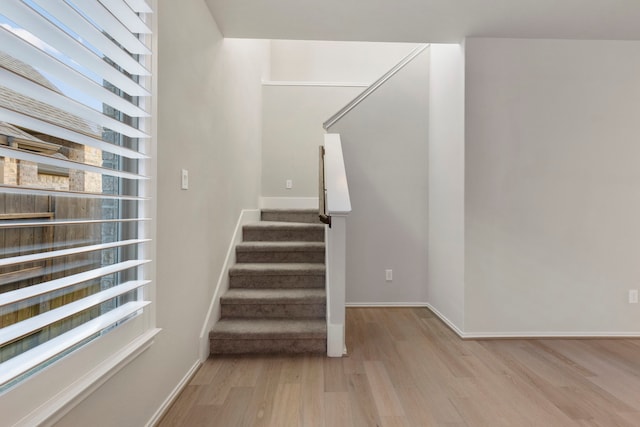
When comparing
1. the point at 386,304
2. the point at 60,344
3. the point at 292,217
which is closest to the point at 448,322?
the point at 386,304

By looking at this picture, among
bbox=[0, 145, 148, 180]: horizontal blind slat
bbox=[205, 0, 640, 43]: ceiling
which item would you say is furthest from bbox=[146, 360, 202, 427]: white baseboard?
bbox=[205, 0, 640, 43]: ceiling

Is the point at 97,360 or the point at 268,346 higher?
the point at 97,360

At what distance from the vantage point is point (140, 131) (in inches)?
59.1

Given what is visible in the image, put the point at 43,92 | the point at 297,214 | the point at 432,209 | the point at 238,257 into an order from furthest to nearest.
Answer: the point at 297,214 < the point at 432,209 < the point at 238,257 < the point at 43,92

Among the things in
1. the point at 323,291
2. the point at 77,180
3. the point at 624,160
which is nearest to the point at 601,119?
the point at 624,160

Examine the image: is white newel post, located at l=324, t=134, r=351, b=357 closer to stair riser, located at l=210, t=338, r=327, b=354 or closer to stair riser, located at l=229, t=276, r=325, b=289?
stair riser, located at l=210, t=338, r=327, b=354

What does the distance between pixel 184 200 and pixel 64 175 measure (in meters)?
0.88

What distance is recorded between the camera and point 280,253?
10.7 ft

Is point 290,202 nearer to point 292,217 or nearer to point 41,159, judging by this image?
point 292,217

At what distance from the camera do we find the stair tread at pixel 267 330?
2531mm

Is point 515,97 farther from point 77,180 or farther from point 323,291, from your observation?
point 77,180

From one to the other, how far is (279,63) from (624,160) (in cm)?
430

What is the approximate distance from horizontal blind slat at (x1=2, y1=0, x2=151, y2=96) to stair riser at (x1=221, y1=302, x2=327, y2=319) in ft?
6.28

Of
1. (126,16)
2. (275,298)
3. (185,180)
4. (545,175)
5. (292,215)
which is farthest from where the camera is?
(292,215)
